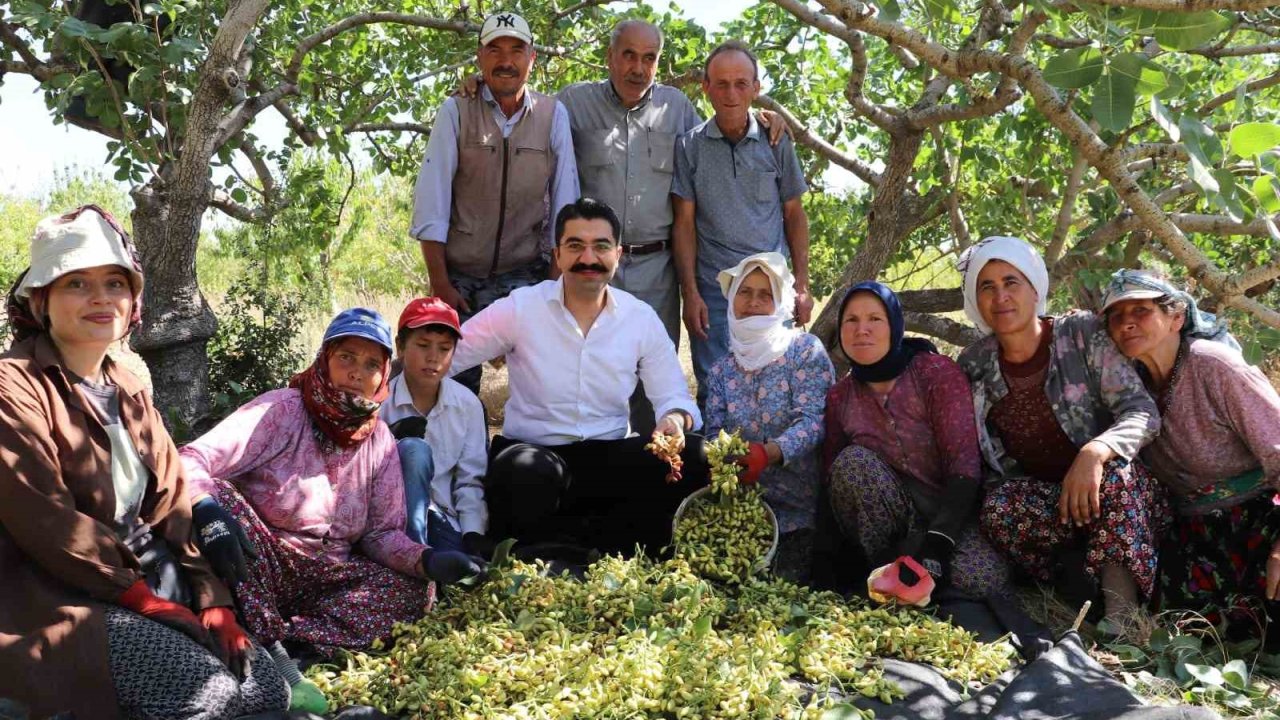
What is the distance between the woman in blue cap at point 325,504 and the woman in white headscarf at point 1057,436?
1830 mm

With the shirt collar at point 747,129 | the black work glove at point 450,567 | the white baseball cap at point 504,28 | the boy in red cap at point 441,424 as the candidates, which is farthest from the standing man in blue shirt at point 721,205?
the black work glove at point 450,567

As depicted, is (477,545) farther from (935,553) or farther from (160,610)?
(935,553)

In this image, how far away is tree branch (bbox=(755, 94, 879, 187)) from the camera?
582 centimetres

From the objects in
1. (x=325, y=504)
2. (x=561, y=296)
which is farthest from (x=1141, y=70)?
(x=325, y=504)

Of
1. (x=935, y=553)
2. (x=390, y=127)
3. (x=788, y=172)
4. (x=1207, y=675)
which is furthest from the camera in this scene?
(x=390, y=127)

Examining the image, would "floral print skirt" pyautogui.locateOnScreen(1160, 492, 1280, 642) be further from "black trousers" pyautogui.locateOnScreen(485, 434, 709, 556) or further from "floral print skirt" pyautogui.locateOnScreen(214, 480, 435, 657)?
"floral print skirt" pyautogui.locateOnScreen(214, 480, 435, 657)

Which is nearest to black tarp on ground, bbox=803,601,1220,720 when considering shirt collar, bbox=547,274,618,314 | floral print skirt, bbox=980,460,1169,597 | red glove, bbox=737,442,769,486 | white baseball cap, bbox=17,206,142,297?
floral print skirt, bbox=980,460,1169,597

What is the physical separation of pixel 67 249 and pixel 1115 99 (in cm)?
248

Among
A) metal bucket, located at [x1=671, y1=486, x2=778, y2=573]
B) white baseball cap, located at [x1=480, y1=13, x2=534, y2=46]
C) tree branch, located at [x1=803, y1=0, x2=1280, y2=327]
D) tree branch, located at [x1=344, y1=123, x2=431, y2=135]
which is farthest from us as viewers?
tree branch, located at [x1=344, y1=123, x2=431, y2=135]

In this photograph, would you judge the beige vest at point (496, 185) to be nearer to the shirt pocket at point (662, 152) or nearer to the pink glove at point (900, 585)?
the shirt pocket at point (662, 152)

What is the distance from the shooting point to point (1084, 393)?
11.8 feet

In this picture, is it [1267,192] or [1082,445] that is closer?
[1267,192]

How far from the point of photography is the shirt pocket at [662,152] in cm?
480

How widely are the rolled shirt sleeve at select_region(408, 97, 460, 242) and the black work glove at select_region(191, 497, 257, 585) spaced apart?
177cm
